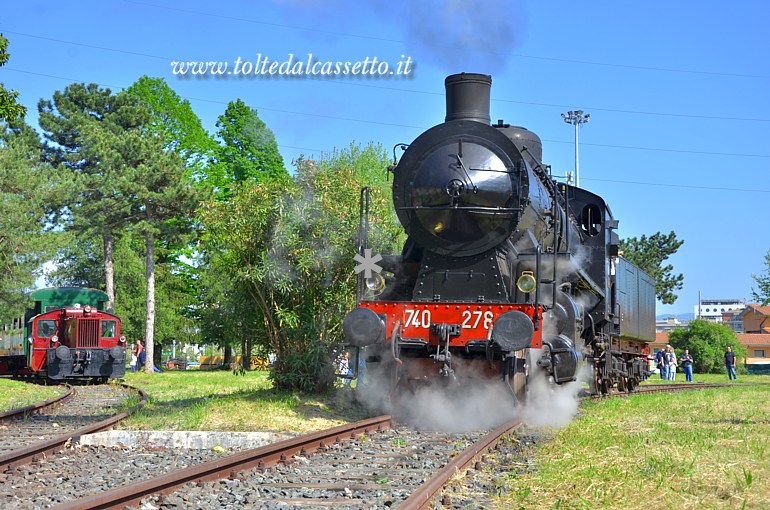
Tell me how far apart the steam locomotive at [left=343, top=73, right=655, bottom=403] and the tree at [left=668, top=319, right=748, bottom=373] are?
1630 inches

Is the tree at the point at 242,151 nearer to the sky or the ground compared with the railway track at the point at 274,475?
nearer to the sky

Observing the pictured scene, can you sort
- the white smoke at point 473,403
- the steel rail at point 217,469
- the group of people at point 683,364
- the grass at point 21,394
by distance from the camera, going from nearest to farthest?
the steel rail at point 217,469
the white smoke at point 473,403
the grass at point 21,394
the group of people at point 683,364

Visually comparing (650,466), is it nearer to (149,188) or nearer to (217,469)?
(217,469)

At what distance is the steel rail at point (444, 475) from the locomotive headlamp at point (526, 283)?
2.00 meters

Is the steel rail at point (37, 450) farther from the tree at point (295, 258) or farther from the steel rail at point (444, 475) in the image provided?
the tree at point (295, 258)

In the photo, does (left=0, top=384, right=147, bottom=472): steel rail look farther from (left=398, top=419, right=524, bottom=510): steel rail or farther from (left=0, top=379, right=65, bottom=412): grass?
(left=0, top=379, right=65, bottom=412): grass

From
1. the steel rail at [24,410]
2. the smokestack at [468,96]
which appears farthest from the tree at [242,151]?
the smokestack at [468,96]

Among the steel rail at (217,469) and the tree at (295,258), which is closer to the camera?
the steel rail at (217,469)

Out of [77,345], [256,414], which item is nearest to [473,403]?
[256,414]

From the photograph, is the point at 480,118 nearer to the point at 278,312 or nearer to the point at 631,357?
the point at 278,312

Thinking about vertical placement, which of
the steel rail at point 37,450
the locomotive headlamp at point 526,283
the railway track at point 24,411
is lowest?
the railway track at point 24,411

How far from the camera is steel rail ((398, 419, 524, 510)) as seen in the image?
5.43 m

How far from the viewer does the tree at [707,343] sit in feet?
167

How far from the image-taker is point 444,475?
6398 millimetres
